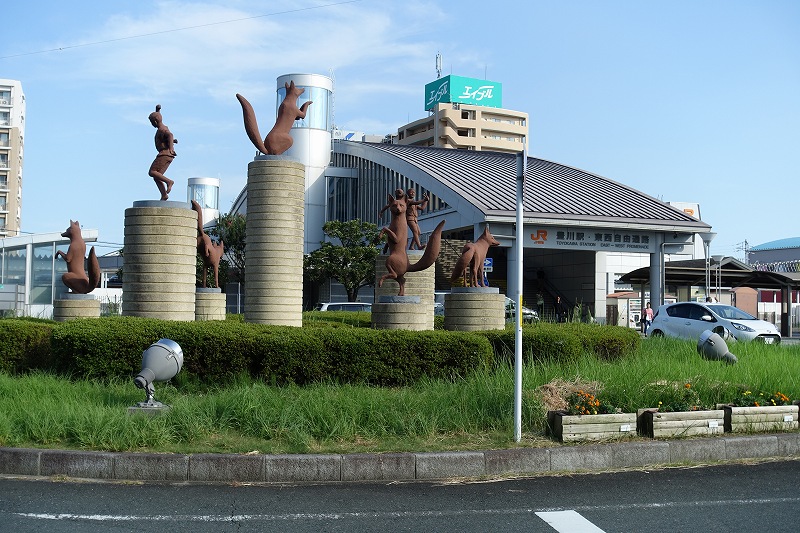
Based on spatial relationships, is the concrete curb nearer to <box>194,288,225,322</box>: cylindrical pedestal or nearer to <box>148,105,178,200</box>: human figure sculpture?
<box>148,105,178,200</box>: human figure sculpture

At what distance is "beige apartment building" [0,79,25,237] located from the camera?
285 ft

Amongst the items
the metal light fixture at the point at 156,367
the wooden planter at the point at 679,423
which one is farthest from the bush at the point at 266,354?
the wooden planter at the point at 679,423

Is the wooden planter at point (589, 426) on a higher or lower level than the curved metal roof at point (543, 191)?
lower

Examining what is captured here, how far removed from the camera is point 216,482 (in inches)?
259

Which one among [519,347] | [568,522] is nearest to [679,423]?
[519,347]

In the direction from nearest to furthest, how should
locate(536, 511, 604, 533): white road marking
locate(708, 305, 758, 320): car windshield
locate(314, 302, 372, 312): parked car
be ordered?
1. locate(536, 511, 604, 533): white road marking
2. locate(708, 305, 758, 320): car windshield
3. locate(314, 302, 372, 312): parked car

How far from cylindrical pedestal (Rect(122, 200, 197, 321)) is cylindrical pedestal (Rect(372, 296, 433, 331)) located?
11.7ft

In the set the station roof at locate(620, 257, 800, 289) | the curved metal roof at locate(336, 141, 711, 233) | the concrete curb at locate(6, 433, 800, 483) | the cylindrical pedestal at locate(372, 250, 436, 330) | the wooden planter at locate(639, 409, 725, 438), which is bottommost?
the concrete curb at locate(6, 433, 800, 483)

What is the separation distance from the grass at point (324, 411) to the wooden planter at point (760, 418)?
1.86 feet

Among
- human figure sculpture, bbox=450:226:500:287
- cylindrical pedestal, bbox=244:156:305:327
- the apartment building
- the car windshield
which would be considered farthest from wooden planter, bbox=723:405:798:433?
the apartment building

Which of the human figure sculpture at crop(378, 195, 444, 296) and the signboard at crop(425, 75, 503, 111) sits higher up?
the signboard at crop(425, 75, 503, 111)

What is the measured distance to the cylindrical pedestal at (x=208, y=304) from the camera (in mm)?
19234

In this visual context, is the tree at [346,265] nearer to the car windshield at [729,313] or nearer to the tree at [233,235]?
the tree at [233,235]

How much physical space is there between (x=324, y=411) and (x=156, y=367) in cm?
182
